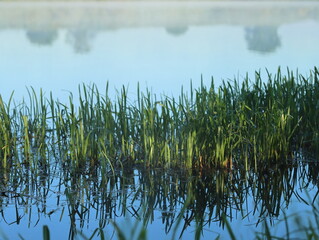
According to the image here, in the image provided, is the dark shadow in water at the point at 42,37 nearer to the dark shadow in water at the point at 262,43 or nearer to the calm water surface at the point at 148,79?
the calm water surface at the point at 148,79

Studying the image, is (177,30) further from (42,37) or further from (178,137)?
(178,137)

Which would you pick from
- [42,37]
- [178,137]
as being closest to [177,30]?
[42,37]

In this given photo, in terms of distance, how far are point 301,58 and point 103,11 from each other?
18.3m

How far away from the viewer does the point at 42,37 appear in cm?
1917

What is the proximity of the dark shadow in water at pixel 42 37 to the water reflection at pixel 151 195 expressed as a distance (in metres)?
13.4

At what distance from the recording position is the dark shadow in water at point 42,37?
1769 cm

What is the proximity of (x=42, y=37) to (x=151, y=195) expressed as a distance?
1569 centimetres

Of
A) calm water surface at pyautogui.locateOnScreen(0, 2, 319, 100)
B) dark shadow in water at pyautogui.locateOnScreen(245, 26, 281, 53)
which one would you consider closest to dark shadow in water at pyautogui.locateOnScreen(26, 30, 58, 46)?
calm water surface at pyautogui.locateOnScreen(0, 2, 319, 100)

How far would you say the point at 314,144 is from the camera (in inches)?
185

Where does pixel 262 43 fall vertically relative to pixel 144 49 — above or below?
above

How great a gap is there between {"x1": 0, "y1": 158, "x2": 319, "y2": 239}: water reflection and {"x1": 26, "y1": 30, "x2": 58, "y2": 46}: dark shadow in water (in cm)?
1343

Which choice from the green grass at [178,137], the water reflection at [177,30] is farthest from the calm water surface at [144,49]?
the green grass at [178,137]

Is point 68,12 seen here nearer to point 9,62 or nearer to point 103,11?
point 103,11

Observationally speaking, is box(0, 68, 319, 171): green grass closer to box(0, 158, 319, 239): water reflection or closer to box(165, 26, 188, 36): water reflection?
box(0, 158, 319, 239): water reflection
